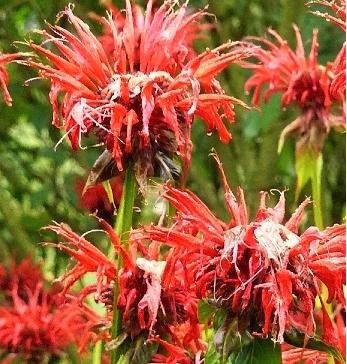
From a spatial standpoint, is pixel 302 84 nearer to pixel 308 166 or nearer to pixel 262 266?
pixel 308 166

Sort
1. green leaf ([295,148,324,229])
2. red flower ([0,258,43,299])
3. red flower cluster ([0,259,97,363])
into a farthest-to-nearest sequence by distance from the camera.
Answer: red flower ([0,258,43,299])
red flower cluster ([0,259,97,363])
green leaf ([295,148,324,229])

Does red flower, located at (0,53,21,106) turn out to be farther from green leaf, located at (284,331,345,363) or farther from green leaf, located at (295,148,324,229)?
green leaf, located at (295,148,324,229)

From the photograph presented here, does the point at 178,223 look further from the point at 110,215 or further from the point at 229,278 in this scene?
the point at 110,215

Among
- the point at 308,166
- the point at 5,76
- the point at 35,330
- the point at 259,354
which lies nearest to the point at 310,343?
the point at 259,354

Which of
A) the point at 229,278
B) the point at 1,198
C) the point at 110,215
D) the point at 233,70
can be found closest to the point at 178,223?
the point at 229,278

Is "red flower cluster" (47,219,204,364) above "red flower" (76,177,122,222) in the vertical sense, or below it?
above

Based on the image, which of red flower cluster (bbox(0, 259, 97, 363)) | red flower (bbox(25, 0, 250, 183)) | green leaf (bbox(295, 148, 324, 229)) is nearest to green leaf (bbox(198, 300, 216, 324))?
red flower (bbox(25, 0, 250, 183))
